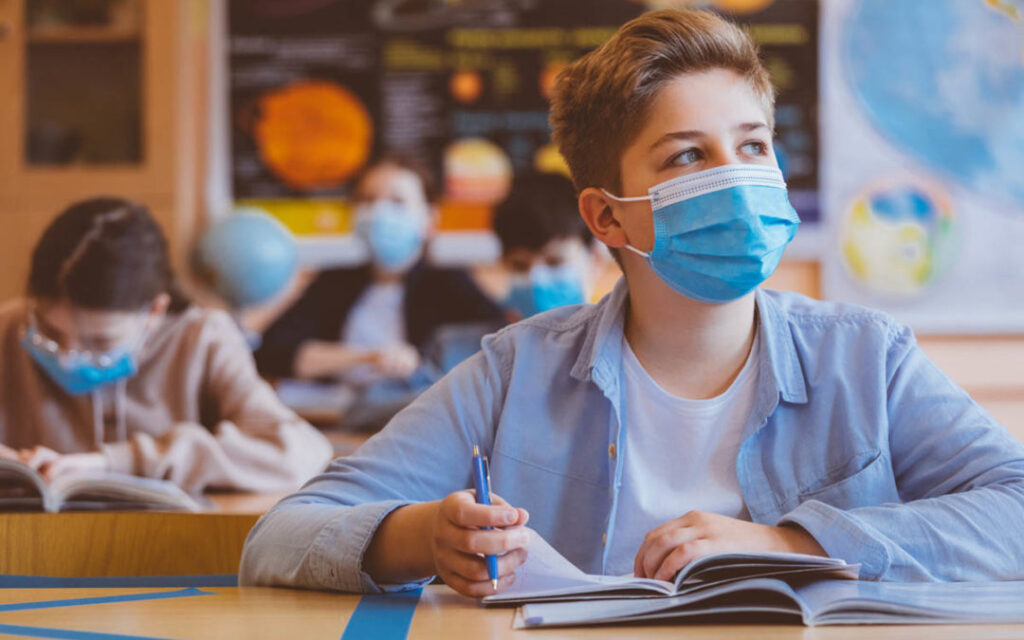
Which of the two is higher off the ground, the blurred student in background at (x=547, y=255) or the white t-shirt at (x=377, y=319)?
the blurred student in background at (x=547, y=255)

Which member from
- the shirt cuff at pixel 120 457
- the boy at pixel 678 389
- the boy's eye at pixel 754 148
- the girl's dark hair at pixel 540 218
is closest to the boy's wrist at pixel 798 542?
the boy at pixel 678 389

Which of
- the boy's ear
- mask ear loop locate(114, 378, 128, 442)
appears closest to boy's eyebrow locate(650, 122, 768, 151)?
the boy's ear

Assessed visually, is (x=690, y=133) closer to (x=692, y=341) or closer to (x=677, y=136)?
(x=677, y=136)

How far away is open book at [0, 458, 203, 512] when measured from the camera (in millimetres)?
1549

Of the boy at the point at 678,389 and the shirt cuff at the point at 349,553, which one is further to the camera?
the boy at the point at 678,389

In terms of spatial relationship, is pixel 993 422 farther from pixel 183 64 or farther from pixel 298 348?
pixel 183 64

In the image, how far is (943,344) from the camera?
3.99 m

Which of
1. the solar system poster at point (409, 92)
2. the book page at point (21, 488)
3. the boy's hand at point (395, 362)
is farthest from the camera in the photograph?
the solar system poster at point (409, 92)

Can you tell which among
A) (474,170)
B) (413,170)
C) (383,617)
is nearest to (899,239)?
(474,170)

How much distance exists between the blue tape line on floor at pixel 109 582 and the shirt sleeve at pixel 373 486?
8 cm

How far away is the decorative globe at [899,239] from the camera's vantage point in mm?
3992

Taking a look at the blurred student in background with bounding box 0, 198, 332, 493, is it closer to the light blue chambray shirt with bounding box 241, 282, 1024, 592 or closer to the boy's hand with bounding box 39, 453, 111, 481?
the boy's hand with bounding box 39, 453, 111, 481

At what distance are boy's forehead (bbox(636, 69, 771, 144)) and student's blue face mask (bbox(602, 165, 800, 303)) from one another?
0.17 ft

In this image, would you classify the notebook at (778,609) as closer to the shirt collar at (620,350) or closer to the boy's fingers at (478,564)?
the boy's fingers at (478,564)
